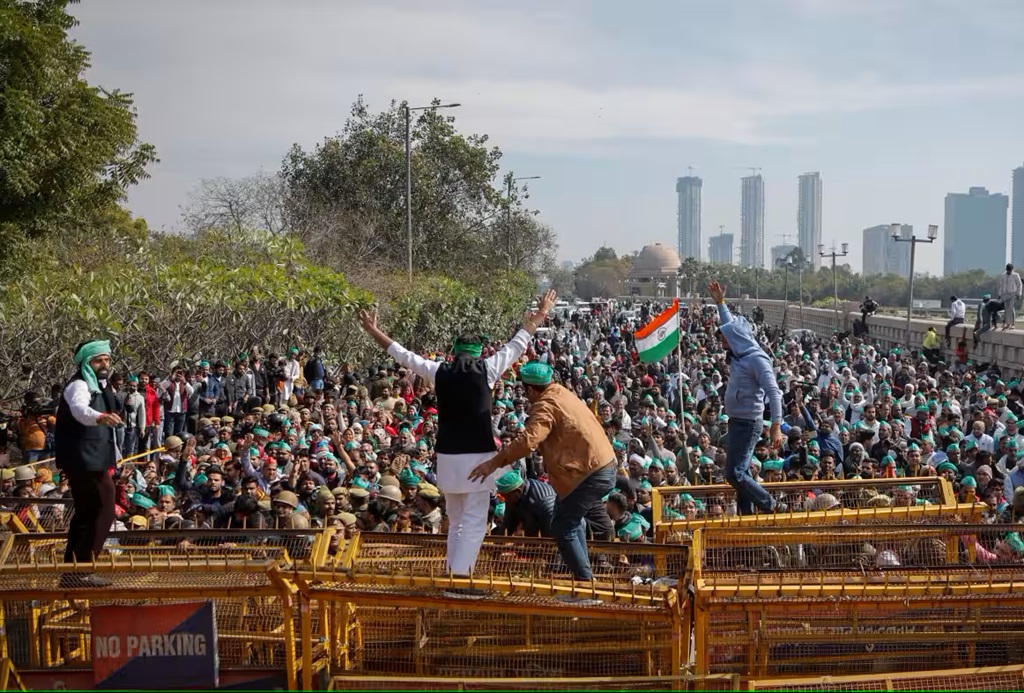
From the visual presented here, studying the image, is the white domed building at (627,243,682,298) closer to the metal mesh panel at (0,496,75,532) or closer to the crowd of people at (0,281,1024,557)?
the crowd of people at (0,281,1024,557)

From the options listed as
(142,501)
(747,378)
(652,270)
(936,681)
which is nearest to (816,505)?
(747,378)

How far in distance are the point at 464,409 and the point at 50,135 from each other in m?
15.6

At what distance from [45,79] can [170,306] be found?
21.2 ft

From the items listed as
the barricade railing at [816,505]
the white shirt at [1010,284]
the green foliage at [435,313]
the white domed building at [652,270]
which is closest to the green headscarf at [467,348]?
the barricade railing at [816,505]

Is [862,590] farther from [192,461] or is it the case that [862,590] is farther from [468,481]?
[192,461]

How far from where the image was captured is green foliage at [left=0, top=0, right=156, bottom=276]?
18.9 metres

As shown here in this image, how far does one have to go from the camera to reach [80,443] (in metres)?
6.93

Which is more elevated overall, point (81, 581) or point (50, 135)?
point (50, 135)

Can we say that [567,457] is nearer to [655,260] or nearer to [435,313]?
[435,313]

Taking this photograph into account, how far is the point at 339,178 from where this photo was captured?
5278 cm

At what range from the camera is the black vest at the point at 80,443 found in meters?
6.93

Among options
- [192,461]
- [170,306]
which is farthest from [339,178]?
[192,461]

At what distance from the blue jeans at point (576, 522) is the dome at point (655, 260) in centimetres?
16019

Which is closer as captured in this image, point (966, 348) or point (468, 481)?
point (468, 481)
